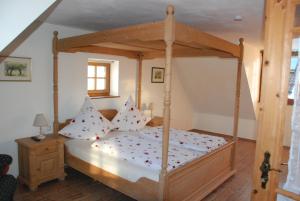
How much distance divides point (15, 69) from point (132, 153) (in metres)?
1.88

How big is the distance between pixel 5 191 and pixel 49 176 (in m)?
1.05

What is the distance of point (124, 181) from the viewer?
8.70 feet

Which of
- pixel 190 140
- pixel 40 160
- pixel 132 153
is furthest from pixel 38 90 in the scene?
pixel 190 140

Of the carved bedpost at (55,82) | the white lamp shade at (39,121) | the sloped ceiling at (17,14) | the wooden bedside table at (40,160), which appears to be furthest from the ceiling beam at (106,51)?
the sloped ceiling at (17,14)

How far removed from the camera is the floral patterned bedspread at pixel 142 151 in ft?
8.54

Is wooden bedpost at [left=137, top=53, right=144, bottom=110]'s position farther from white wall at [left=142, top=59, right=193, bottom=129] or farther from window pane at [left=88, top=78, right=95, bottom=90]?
window pane at [left=88, top=78, right=95, bottom=90]

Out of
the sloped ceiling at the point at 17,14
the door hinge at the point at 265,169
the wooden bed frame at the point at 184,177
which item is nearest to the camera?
the door hinge at the point at 265,169

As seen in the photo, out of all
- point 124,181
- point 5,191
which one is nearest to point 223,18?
point 124,181

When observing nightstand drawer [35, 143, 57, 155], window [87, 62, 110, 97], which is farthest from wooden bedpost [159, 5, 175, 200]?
window [87, 62, 110, 97]

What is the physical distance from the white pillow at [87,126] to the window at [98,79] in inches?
20.0

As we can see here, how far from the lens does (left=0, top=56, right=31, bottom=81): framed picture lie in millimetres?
3031

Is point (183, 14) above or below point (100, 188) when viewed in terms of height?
above

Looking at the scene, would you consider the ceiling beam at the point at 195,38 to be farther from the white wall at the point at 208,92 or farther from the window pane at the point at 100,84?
the window pane at the point at 100,84

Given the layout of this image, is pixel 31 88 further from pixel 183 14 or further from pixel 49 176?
pixel 183 14
